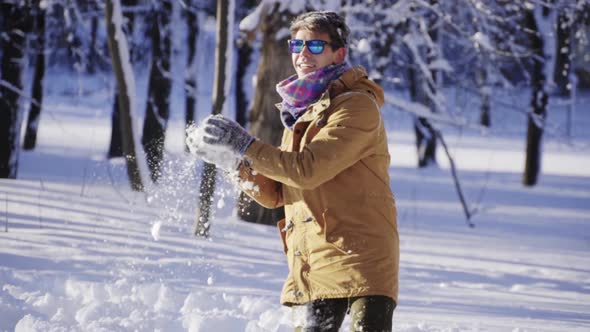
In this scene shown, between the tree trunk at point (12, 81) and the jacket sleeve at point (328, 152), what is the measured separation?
879 cm

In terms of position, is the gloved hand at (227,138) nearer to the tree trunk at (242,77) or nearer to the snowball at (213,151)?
the snowball at (213,151)

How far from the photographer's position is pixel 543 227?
11297mm

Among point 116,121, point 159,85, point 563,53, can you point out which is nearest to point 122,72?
point 159,85

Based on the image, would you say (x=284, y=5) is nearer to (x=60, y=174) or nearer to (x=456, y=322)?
(x=456, y=322)

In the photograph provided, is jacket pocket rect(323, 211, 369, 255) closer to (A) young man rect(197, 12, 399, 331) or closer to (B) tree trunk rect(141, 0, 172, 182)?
(A) young man rect(197, 12, 399, 331)

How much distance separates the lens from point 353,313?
2871 millimetres

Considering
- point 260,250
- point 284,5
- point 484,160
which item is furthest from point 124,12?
point 484,160

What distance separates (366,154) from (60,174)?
999cm

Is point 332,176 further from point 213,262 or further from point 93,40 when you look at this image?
point 93,40

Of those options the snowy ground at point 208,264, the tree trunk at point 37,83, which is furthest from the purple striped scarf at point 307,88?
the tree trunk at point 37,83

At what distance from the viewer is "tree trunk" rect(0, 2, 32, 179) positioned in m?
10.8

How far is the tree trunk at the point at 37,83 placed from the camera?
12.7 m

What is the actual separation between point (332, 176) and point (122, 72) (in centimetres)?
576

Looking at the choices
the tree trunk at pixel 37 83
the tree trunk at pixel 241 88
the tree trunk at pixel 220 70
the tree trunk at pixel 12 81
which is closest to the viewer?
the tree trunk at pixel 220 70
